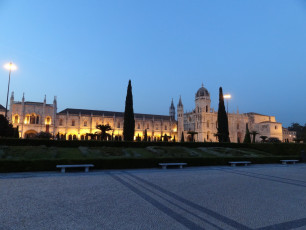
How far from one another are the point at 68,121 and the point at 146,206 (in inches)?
2462

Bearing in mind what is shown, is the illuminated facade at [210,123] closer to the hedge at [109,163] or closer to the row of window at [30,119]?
the row of window at [30,119]

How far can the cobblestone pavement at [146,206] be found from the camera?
5.14 m

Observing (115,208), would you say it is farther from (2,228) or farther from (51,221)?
(2,228)

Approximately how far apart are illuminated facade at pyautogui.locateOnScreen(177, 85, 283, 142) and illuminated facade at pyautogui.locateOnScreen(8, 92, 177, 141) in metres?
6.61

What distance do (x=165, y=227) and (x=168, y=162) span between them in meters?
11.6

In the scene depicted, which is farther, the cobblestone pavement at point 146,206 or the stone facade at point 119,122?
the stone facade at point 119,122

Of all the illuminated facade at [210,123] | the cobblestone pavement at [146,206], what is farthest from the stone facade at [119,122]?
the cobblestone pavement at [146,206]

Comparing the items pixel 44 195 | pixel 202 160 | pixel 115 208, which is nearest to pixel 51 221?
pixel 115 208

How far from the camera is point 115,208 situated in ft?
20.3

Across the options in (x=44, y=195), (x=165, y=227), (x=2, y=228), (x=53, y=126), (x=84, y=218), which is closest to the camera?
(x=2, y=228)

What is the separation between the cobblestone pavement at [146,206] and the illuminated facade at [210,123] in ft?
204

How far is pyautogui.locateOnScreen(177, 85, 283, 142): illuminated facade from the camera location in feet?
239

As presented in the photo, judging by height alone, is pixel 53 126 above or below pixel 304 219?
above

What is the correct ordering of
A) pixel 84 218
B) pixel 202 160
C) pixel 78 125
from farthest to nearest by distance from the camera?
1. pixel 78 125
2. pixel 202 160
3. pixel 84 218
